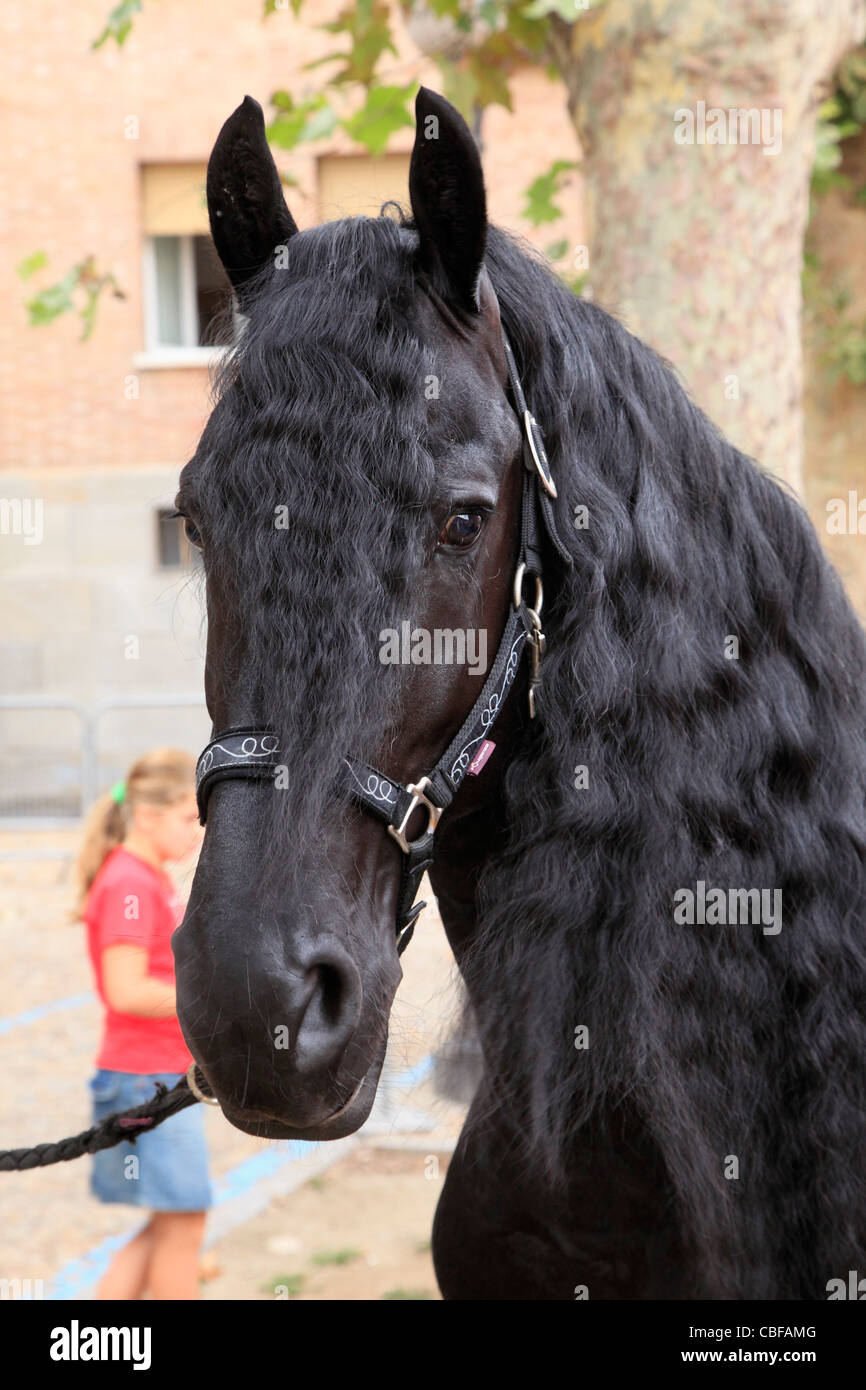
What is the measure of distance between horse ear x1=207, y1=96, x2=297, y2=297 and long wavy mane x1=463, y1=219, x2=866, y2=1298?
0.32m

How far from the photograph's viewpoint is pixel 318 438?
1.47 metres

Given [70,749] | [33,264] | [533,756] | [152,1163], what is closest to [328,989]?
[533,756]

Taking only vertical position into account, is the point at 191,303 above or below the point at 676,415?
above

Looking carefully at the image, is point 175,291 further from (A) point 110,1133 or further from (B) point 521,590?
(B) point 521,590

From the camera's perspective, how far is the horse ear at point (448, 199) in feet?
5.03

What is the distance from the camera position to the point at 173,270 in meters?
13.6

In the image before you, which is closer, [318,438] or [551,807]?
[318,438]

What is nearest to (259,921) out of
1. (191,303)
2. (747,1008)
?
(747,1008)

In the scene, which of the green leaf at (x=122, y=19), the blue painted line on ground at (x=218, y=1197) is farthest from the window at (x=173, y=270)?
the blue painted line on ground at (x=218, y=1197)

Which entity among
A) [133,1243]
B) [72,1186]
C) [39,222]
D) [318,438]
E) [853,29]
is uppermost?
[39,222]

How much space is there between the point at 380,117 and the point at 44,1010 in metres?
5.40

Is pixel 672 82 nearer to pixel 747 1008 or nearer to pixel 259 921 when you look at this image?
pixel 747 1008

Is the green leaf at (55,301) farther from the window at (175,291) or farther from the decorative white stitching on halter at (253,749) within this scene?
the window at (175,291)

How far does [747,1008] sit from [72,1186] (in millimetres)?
4158
